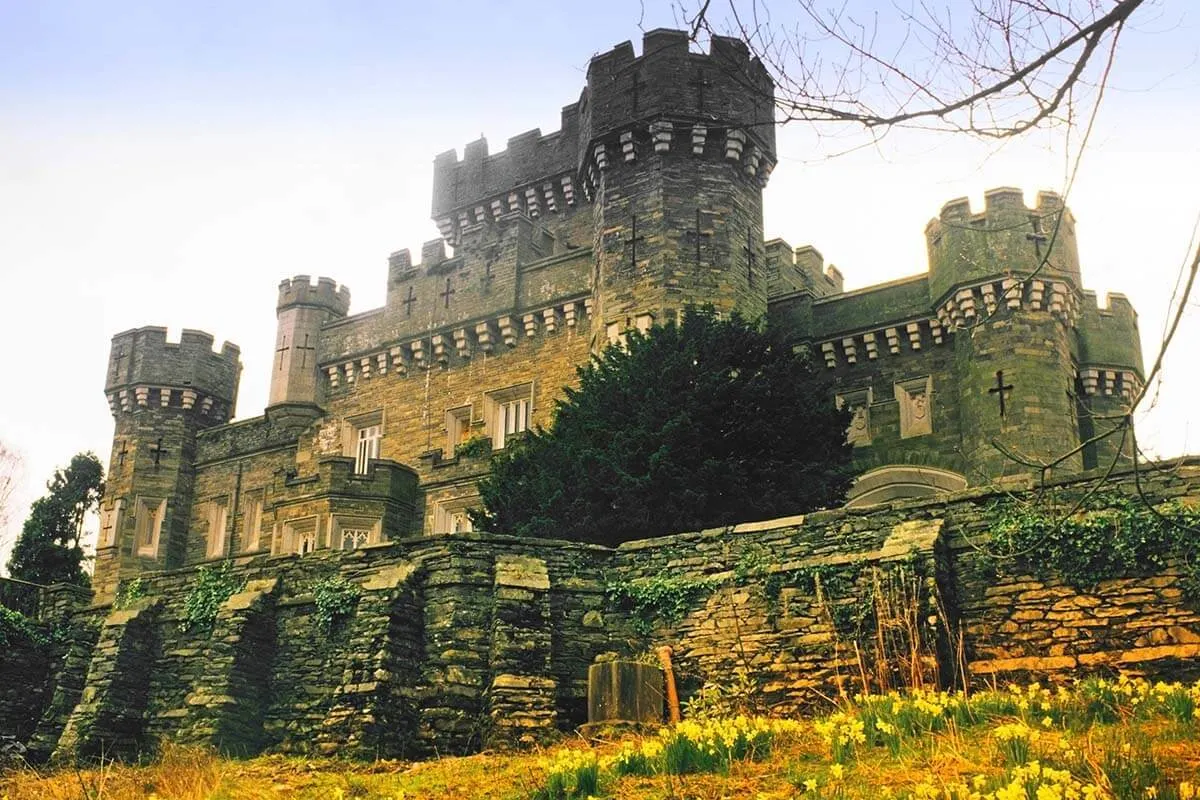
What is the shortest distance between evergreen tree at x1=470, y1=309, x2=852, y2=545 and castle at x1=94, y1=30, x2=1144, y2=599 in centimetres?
323

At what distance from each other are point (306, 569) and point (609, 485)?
5.15 m

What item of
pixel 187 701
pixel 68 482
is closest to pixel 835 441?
pixel 187 701

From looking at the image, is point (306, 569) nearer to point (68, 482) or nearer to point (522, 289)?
point (522, 289)

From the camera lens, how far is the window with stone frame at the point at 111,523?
37.0 m

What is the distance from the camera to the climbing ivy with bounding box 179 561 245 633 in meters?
21.0

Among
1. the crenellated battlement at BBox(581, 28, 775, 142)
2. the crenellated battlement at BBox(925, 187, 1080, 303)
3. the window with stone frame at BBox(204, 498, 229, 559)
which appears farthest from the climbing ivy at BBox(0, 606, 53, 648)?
the crenellated battlement at BBox(925, 187, 1080, 303)

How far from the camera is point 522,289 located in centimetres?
3425

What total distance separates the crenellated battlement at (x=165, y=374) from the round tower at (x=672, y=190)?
14327 mm

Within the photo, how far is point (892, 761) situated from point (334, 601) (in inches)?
416

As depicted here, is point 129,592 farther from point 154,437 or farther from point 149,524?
point 154,437

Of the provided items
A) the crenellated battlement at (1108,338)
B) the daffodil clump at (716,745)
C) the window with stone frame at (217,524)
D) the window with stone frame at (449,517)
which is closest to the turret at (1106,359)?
the crenellated battlement at (1108,338)

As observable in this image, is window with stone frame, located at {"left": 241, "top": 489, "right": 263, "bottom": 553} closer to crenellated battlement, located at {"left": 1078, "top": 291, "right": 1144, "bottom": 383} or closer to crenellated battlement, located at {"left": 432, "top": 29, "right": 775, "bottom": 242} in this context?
crenellated battlement, located at {"left": 432, "top": 29, "right": 775, "bottom": 242}

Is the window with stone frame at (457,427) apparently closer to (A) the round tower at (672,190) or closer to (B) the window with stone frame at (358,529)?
(B) the window with stone frame at (358,529)

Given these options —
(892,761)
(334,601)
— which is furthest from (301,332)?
(892,761)
